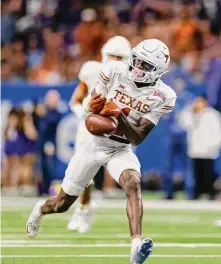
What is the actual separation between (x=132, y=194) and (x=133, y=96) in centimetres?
94

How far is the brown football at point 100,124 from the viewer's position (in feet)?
27.8

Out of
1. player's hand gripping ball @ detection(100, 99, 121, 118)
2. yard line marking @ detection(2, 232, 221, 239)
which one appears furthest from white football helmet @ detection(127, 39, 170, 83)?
yard line marking @ detection(2, 232, 221, 239)

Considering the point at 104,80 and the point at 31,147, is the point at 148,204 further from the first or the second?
the point at 104,80

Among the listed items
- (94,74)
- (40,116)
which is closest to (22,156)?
(40,116)

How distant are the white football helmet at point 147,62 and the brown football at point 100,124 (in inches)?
17.4

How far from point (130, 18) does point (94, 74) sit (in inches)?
339

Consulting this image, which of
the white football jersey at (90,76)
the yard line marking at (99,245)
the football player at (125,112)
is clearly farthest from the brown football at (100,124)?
the white football jersey at (90,76)

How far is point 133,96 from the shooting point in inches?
345

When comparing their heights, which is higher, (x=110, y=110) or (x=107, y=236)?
(x=110, y=110)

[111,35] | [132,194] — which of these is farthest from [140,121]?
[111,35]
